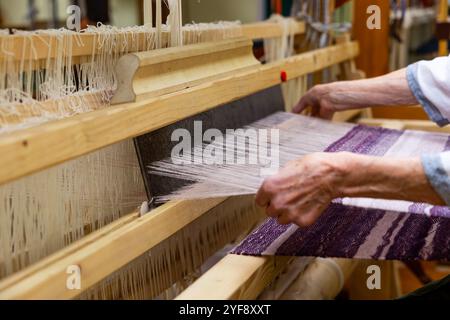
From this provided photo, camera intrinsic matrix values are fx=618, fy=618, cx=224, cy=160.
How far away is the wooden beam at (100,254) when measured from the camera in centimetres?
80

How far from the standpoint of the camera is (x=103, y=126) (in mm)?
881

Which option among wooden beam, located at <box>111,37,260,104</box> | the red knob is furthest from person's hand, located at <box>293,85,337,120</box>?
wooden beam, located at <box>111,37,260,104</box>

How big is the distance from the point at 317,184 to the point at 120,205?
357 mm

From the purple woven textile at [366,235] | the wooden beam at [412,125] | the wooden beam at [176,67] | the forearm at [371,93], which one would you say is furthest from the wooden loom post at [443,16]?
the purple woven textile at [366,235]

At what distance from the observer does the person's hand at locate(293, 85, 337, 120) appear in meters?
1.68

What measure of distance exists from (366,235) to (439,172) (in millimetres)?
175

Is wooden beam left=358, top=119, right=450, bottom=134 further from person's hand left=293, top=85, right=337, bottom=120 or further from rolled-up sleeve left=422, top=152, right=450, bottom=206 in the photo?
rolled-up sleeve left=422, top=152, right=450, bottom=206

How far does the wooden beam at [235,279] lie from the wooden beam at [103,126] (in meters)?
0.25

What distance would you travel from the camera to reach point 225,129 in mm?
1378

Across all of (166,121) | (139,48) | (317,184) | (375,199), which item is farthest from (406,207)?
(139,48)

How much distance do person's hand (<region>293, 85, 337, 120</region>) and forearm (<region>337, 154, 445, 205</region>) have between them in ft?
2.22

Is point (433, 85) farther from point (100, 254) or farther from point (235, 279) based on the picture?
point (100, 254)
